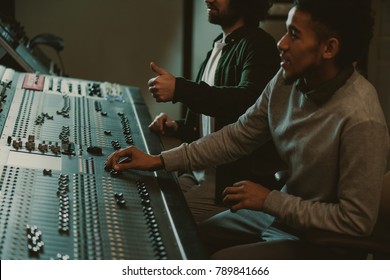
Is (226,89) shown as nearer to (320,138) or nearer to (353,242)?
(320,138)

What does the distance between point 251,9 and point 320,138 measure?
3.25 feet

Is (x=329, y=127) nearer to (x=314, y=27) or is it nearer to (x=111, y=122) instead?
(x=314, y=27)

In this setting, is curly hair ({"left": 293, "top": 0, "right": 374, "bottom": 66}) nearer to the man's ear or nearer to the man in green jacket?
the man's ear

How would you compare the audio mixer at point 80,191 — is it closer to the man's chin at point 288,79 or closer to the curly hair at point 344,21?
the man's chin at point 288,79

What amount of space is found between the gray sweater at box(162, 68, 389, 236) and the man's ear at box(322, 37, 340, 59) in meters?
0.07

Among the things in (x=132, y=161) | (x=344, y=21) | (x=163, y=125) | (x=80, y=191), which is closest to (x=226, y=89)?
(x=163, y=125)

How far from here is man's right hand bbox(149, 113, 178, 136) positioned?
246cm

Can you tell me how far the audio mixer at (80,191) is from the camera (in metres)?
1.40

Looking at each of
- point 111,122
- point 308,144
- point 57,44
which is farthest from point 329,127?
point 57,44

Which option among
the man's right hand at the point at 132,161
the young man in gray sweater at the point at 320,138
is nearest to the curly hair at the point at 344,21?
the young man in gray sweater at the point at 320,138

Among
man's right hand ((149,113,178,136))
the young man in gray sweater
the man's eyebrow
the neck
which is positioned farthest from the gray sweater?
the neck

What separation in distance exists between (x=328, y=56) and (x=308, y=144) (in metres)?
0.23

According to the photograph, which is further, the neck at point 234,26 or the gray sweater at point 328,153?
the neck at point 234,26

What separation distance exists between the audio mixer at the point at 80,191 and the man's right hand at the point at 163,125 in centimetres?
5
